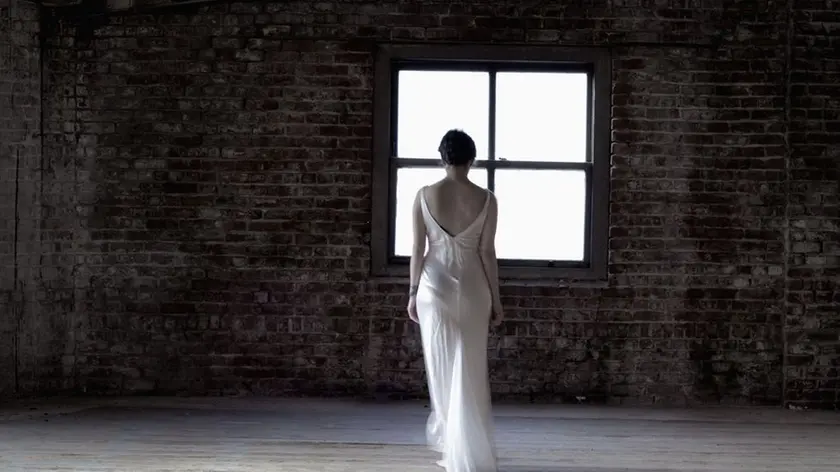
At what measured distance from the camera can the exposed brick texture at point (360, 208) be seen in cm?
620

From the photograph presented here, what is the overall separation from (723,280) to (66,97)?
15.2 ft

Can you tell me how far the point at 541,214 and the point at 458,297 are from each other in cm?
209

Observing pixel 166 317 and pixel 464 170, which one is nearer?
pixel 464 170

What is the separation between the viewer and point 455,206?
4.46 m

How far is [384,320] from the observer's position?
6.28 meters

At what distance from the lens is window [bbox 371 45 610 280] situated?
6262mm

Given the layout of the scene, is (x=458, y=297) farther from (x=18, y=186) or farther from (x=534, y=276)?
(x=18, y=186)

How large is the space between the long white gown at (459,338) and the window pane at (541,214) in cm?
185

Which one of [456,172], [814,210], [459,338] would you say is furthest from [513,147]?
[459,338]

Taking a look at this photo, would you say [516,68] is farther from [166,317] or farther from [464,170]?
[166,317]

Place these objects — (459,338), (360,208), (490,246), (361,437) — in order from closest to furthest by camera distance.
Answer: (459,338) → (490,246) → (361,437) → (360,208)

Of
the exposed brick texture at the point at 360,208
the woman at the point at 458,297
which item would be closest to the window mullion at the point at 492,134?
the exposed brick texture at the point at 360,208

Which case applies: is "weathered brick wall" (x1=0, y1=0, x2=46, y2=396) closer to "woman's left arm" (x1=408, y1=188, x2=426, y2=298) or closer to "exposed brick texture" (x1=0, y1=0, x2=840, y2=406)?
"exposed brick texture" (x1=0, y1=0, x2=840, y2=406)

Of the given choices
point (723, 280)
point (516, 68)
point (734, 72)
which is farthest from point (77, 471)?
point (734, 72)
